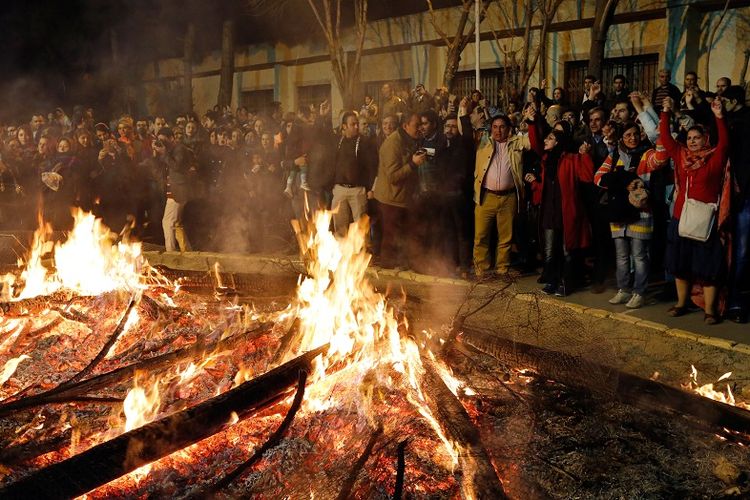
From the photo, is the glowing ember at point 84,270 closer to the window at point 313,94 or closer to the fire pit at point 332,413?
the fire pit at point 332,413

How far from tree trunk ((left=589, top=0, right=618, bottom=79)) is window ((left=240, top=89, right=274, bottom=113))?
41.5 feet

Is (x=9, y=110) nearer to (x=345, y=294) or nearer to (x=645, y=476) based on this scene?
(x=345, y=294)

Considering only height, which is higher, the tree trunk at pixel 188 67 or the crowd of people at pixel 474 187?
the tree trunk at pixel 188 67

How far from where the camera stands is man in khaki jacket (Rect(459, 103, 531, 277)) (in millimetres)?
8102

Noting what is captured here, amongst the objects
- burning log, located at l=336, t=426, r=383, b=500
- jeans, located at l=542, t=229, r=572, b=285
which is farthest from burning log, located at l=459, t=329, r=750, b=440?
jeans, located at l=542, t=229, r=572, b=285

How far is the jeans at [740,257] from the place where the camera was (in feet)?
20.7

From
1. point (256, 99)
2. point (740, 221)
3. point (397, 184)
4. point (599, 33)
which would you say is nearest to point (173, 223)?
point (397, 184)

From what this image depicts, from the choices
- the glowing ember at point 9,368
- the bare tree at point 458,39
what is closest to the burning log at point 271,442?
the glowing ember at point 9,368

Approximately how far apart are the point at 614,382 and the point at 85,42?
2703 centimetres

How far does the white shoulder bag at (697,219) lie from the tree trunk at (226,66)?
18675 millimetres

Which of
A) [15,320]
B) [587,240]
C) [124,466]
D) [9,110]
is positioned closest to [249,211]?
[15,320]

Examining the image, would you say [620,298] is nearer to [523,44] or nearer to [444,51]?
[523,44]

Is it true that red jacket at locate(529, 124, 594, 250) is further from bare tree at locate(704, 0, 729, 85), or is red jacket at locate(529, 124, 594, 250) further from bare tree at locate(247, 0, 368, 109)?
bare tree at locate(247, 0, 368, 109)

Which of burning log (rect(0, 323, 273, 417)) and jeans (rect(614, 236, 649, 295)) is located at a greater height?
jeans (rect(614, 236, 649, 295))
